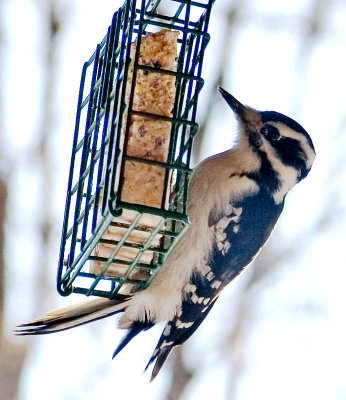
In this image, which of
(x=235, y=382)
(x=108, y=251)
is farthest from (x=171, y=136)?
(x=235, y=382)

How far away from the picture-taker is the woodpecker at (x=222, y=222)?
4.61 meters

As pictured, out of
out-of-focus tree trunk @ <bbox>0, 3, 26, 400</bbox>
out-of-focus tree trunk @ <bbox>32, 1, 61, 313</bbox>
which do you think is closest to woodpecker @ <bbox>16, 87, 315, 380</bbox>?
out-of-focus tree trunk @ <bbox>0, 3, 26, 400</bbox>

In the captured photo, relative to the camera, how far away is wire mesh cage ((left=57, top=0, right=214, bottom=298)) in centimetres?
382

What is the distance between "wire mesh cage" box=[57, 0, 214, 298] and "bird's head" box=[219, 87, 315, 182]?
73 centimetres

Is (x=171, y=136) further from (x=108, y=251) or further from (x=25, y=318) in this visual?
(x=25, y=318)

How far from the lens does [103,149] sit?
402 centimetres

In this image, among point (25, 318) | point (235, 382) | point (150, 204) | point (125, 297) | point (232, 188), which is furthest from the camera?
point (235, 382)

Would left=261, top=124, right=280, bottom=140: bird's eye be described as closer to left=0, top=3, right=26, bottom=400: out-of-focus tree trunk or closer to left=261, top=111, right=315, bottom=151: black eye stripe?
left=261, top=111, right=315, bottom=151: black eye stripe

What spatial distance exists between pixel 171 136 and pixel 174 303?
1.03 meters

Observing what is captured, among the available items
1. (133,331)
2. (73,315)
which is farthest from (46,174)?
(73,315)

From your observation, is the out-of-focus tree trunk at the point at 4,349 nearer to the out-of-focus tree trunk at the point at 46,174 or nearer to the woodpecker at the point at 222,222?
the out-of-focus tree trunk at the point at 46,174

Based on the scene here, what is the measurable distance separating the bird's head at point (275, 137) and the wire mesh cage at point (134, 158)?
2.38 ft

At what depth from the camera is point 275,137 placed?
487cm

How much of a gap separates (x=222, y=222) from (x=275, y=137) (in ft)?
1.67
